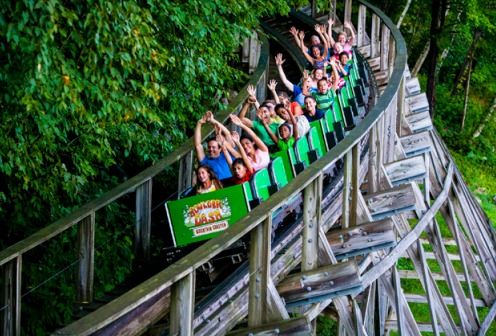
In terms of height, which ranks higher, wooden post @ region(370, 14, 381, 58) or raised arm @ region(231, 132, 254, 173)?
wooden post @ region(370, 14, 381, 58)

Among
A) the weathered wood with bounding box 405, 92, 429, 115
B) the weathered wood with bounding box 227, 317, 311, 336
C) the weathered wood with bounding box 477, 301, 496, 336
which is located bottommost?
the weathered wood with bounding box 477, 301, 496, 336

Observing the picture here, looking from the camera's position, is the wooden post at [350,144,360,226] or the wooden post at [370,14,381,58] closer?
the wooden post at [350,144,360,226]

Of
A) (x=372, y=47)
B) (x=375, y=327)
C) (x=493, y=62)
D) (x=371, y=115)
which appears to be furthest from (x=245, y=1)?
(x=493, y=62)

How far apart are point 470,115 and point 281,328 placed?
2243 cm

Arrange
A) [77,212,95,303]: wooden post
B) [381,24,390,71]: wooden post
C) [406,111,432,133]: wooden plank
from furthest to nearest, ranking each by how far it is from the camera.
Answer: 1. [381,24,390,71]: wooden post
2. [406,111,432,133]: wooden plank
3. [77,212,95,303]: wooden post

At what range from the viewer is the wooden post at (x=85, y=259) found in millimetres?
9461

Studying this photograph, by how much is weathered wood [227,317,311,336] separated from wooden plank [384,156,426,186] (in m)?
3.84

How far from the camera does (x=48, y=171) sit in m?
11.7

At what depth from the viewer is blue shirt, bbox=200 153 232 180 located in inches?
435

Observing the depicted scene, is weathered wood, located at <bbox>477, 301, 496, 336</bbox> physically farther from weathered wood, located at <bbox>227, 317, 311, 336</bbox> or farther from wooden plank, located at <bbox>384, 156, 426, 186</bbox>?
weathered wood, located at <bbox>227, 317, 311, 336</bbox>

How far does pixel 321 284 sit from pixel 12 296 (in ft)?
8.48

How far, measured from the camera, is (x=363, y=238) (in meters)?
10.1

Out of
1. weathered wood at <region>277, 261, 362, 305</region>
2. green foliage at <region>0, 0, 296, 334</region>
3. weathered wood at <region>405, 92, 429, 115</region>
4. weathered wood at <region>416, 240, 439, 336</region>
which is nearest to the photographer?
green foliage at <region>0, 0, 296, 334</region>

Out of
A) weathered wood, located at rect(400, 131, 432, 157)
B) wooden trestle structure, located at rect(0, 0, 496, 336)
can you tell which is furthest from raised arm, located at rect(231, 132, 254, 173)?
weathered wood, located at rect(400, 131, 432, 157)
